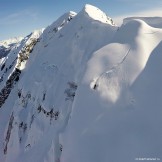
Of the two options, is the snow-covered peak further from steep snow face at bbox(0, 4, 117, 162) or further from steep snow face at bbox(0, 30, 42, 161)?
steep snow face at bbox(0, 30, 42, 161)

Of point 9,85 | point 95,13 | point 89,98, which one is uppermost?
point 95,13

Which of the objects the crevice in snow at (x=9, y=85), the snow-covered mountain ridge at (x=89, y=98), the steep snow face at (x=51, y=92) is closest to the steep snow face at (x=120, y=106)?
the snow-covered mountain ridge at (x=89, y=98)

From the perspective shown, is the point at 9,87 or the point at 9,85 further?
the point at 9,85

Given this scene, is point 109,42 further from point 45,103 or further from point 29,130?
point 29,130

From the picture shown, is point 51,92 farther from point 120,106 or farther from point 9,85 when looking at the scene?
point 9,85

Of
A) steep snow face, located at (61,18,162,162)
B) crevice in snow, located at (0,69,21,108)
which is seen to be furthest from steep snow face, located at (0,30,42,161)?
steep snow face, located at (61,18,162,162)

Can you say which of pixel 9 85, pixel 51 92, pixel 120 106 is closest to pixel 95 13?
pixel 51 92
